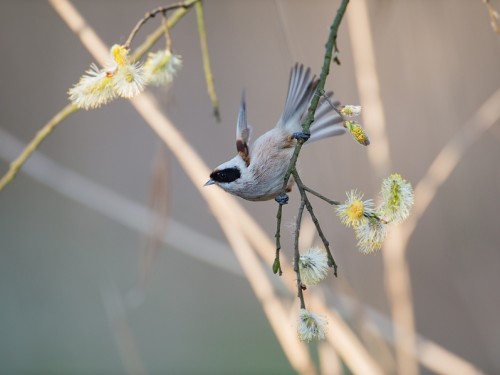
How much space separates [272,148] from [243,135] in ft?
0.15

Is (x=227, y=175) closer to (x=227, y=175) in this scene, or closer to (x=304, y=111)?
(x=227, y=175)

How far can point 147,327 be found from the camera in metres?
3.67

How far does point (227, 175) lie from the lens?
98cm

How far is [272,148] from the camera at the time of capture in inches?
38.9

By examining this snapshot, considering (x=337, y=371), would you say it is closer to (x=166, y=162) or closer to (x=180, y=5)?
(x=166, y=162)

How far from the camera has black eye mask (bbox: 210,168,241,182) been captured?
38.4 inches

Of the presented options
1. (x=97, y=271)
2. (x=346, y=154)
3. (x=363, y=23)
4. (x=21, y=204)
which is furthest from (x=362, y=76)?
(x=21, y=204)

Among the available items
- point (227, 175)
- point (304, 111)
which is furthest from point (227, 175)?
point (304, 111)

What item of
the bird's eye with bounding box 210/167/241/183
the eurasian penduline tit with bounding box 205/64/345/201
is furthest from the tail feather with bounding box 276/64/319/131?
the bird's eye with bounding box 210/167/241/183

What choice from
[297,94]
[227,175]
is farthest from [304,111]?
[227,175]

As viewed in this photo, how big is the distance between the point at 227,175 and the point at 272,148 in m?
0.08

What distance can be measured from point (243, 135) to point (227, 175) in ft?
0.21

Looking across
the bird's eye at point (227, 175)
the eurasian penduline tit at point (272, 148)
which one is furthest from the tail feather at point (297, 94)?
the bird's eye at point (227, 175)

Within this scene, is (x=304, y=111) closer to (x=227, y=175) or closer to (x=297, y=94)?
(x=297, y=94)
